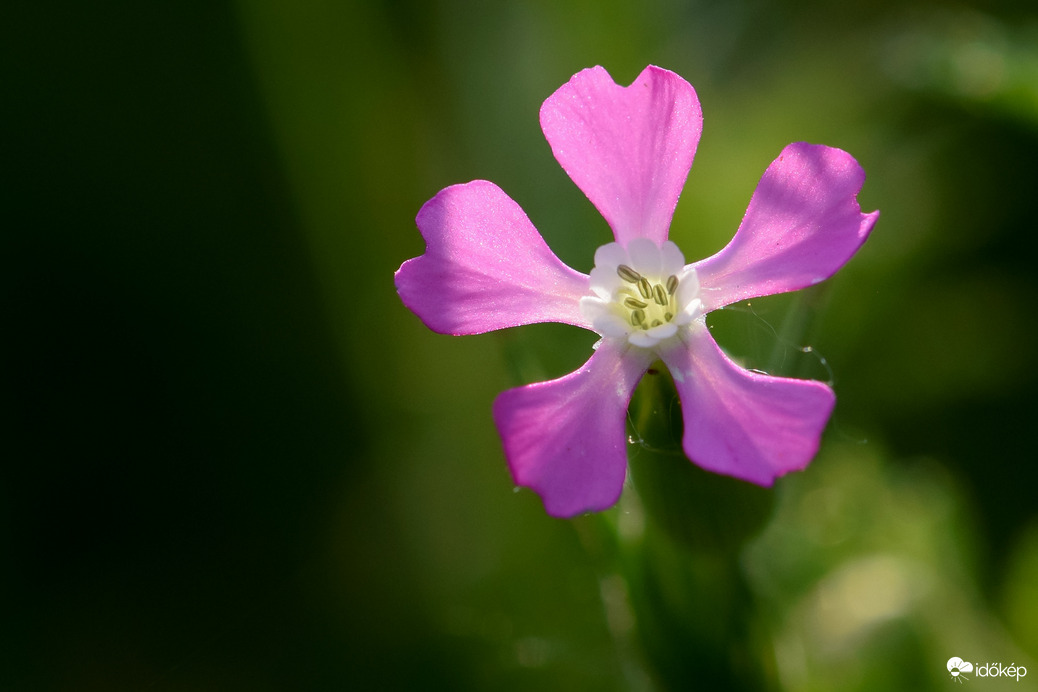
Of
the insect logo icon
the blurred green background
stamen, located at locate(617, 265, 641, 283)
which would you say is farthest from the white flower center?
the insect logo icon

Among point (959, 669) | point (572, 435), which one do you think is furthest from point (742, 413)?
point (959, 669)

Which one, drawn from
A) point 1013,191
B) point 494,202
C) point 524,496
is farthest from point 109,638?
point 1013,191

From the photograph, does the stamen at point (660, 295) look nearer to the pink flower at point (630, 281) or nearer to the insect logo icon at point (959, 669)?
the pink flower at point (630, 281)

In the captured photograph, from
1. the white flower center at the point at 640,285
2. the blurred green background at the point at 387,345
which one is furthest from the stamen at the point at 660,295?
Answer: the blurred green background at the point at 387,345

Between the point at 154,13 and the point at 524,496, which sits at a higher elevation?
the point at 154,13

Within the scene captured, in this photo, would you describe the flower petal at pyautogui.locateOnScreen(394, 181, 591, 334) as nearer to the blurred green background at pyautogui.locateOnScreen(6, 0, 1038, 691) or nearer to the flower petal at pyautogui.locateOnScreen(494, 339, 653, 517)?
the flower petal at pyautogui.locateOnScreen(494, 339, 653, 517)

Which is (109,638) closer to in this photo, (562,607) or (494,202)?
(562,607)

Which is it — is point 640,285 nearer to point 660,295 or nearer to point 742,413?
point 660,295
